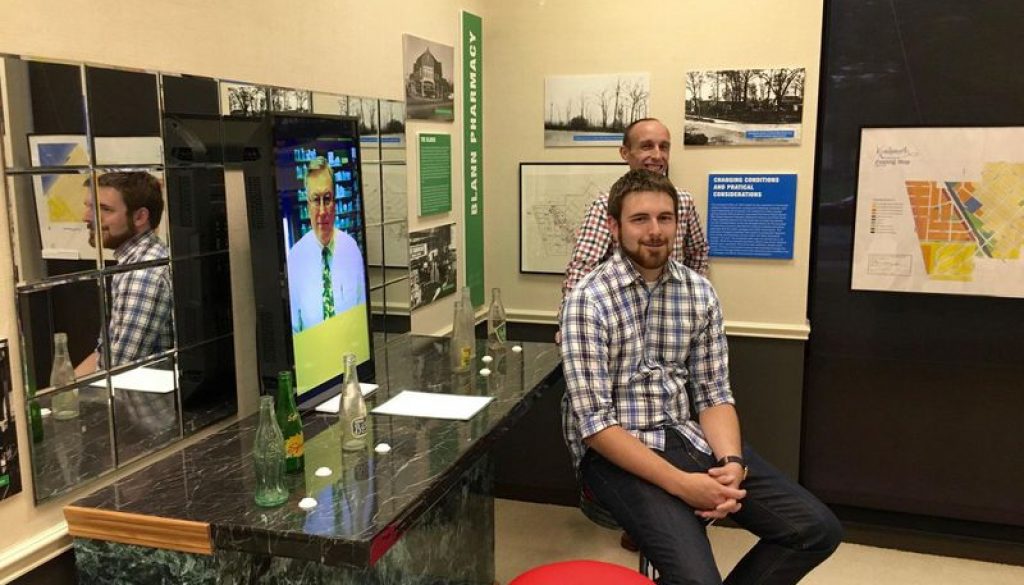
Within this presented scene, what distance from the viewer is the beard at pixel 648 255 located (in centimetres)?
247

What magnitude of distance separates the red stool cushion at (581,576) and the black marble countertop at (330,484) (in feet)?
1.05

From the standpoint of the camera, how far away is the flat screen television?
2221 mm

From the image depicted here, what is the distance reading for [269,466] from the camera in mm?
1803

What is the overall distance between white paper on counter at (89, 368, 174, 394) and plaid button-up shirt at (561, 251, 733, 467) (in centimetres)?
108

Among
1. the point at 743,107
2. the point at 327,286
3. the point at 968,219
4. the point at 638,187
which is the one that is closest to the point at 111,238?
the point at 327,286

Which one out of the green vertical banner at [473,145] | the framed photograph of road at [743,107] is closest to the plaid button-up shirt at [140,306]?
the green vertical banner at [473,145]

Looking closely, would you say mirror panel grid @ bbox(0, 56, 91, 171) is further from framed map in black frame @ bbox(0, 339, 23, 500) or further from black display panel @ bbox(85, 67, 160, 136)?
framed map in black frame @ bbox(0, 339, 23, 500)

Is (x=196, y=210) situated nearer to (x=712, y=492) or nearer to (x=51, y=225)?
(x=51, y=225)

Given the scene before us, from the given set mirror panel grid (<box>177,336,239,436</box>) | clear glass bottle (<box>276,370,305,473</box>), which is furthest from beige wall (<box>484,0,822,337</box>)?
clear glass bottle (<box>276,370,305,473</box>)

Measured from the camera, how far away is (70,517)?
1.75 metres

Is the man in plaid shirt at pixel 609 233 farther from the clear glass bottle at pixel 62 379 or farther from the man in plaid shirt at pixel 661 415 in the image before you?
the clear glass bottle at pixel 62 379

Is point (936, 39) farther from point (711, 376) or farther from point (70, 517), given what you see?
point (70, 517)

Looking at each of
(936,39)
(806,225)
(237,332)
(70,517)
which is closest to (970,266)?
(806,225)

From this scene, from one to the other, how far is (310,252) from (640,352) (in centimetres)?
102
